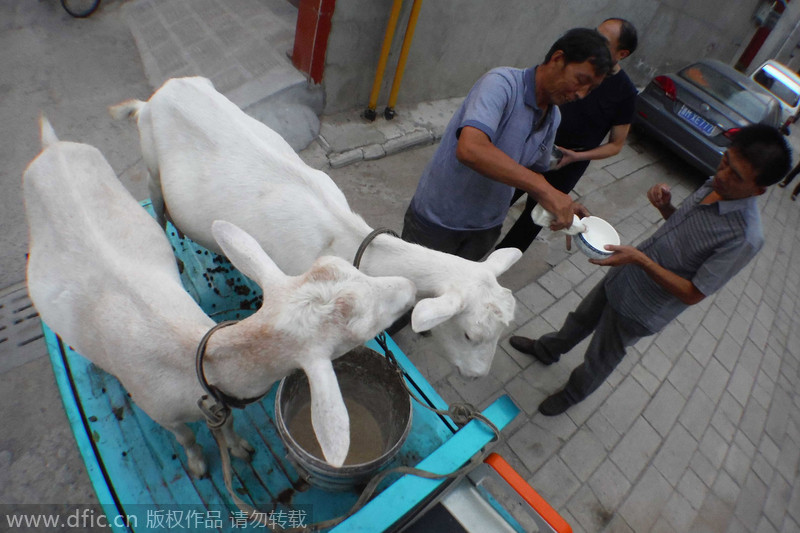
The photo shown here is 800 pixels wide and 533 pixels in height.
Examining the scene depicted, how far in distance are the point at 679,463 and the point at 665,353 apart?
1159 mm

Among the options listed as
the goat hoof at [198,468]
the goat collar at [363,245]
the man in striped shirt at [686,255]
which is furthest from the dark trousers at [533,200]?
the goat hoof at [198,468]

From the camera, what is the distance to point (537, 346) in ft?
12.7

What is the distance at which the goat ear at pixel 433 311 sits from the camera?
1.83 meters

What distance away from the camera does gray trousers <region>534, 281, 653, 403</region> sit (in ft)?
9.84

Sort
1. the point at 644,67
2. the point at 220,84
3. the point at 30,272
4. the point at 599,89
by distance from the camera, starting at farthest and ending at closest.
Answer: the point at 644,67 < the point at 220,84 < the point at 599,89 < the point at 30,272

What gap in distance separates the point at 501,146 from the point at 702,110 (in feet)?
21.5

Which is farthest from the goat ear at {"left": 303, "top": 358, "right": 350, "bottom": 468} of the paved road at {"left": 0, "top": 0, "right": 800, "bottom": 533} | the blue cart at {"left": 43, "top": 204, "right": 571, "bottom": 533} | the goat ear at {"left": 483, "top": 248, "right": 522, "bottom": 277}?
the paved road at {"left": 0, "top": 0, "right": 800, "bottom": 533}

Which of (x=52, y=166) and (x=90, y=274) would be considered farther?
(x=52, y=166)

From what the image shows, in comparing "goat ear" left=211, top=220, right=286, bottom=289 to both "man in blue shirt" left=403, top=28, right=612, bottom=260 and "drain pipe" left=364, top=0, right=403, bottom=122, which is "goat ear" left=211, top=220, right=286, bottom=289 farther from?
"drain pipe" left=364, top=0, right=403, bottom=122

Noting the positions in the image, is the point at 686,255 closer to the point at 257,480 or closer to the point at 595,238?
the point at 595,238

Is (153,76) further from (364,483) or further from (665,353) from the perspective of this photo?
(665,353)

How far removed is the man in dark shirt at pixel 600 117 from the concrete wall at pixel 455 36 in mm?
2411

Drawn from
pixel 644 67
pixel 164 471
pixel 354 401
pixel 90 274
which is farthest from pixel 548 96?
pixel 644 67

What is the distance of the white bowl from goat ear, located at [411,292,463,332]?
100cm
